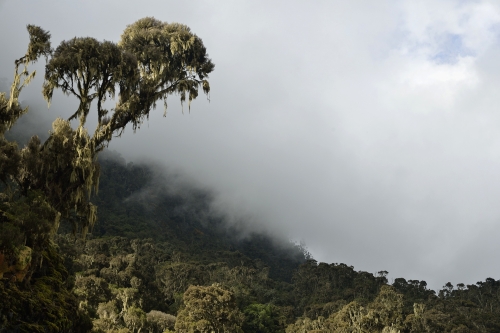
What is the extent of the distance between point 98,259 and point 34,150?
4443 centimetres

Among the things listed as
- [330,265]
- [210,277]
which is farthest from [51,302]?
[330,265]

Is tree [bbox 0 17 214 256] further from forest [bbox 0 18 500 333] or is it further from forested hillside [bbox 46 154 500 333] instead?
forested hillside [bbox 46 154 500 333]

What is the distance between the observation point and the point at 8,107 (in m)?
13.2

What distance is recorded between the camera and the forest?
37.4ft

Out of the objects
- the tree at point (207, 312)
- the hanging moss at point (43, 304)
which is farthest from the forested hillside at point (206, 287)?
the hanging moss at point (43, 304)

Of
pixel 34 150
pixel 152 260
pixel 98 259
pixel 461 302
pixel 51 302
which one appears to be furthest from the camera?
pixel 152 260

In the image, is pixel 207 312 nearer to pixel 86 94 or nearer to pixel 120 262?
pixel 120 262

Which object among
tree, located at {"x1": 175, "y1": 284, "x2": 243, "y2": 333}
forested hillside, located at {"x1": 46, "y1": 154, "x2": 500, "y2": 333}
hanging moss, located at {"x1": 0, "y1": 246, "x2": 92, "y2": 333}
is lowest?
hanging moss, located at {"x1": 0, "y1": 246, "x2": 92, "y2": 333}

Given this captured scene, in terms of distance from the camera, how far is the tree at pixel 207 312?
127ft

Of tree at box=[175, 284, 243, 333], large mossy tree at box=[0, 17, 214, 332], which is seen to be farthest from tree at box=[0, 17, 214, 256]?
tree at box=[175, 284, 243, 333]

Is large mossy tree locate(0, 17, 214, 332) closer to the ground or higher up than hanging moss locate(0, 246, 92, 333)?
higher up

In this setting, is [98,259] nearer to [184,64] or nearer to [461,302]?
[184,64]

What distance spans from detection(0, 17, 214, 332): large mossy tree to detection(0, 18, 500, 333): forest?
0.12 ft

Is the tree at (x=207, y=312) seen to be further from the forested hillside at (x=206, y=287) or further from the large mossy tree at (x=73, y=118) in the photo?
the large mossy tree at (x=73, y=118)
